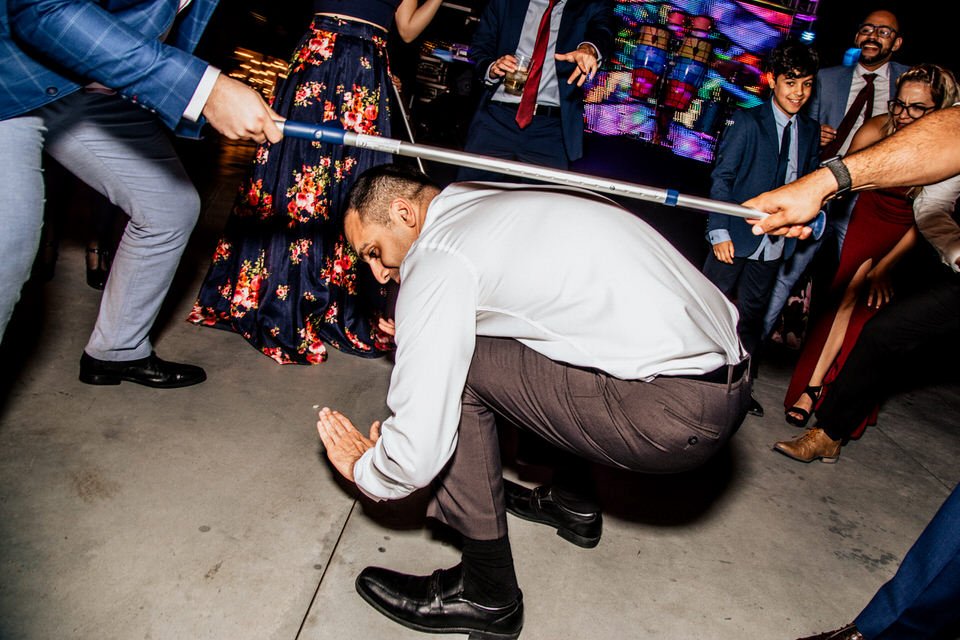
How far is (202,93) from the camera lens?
4.44 ft

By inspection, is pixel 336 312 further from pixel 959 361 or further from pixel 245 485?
pixel 959 361

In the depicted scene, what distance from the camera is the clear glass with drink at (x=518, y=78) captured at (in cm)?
239

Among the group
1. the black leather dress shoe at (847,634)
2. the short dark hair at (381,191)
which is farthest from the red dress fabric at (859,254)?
the short dark hair at (381,191)

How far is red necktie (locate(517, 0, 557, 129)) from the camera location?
8.33 feet

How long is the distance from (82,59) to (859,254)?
284cm

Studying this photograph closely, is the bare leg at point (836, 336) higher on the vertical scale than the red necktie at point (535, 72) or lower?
lower

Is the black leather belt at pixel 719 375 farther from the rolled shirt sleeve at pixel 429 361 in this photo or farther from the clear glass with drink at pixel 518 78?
the clear glass with drink at pixel 518 78

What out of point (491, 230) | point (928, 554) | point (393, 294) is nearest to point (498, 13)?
point (393, 294)

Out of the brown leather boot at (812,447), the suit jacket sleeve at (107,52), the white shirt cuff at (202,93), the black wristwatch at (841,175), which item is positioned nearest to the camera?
the suit jacket sleeve at (107,52)

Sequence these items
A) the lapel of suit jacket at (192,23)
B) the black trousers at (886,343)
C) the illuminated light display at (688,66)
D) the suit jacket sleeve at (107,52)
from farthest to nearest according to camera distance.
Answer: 1. the illuminated light display at (688,66)
2. the black trousers at (886,343)
3. the lapel of suit jacket at (192,23)
4. the suit jacket sleeve at (107,52)

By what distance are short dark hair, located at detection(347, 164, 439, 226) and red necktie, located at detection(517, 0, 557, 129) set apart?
1.25 metres

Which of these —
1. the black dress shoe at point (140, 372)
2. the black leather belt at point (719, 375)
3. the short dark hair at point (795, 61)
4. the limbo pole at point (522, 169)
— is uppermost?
the short dark hair at point (795, 61)

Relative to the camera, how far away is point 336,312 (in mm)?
2615

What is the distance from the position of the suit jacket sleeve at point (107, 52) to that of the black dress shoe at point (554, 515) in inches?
49.4
